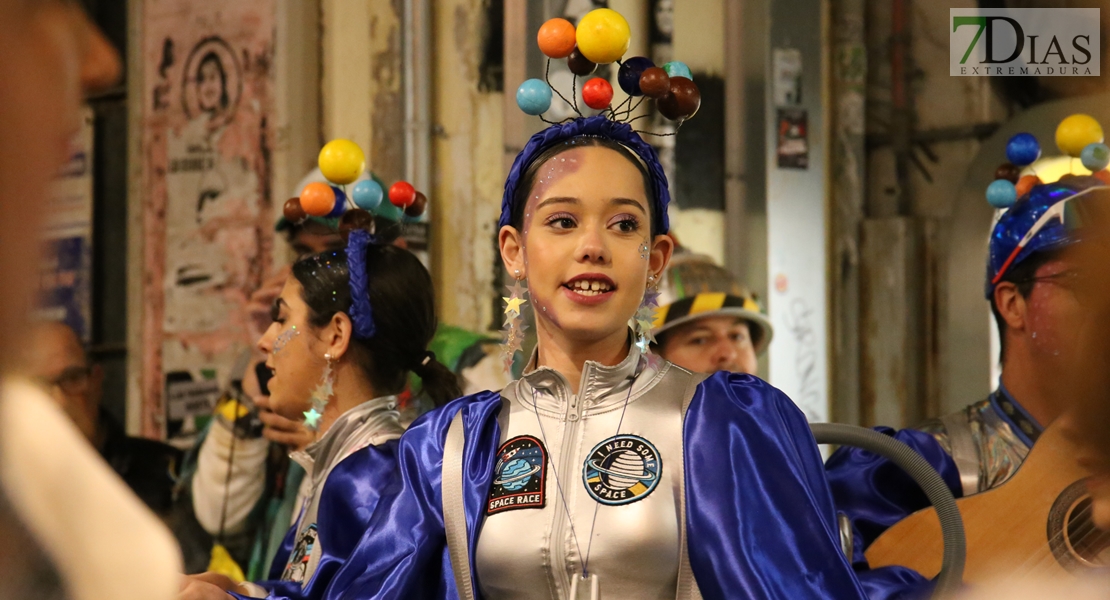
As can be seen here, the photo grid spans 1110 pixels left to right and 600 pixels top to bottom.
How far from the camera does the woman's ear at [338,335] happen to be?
261cm

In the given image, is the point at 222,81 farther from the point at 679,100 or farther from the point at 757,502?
the point at 757,502

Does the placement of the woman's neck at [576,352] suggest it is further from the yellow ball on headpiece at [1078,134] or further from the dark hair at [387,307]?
the yellow ball on headpiece at [1078,134]

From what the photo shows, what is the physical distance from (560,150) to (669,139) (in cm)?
216

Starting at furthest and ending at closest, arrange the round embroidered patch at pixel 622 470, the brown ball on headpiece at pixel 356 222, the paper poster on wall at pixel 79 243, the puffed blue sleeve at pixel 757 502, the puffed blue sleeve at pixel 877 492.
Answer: the paper poster on wall at pixel 79 243, the brown ball on headpiece at pixel 356 222, the puffed blue sleeve at pixel 877 492, the round embroidered patch at pixel 622 470, the puffed blue sleeve at pixel 757 502

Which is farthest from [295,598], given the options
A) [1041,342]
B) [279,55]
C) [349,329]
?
[279,55]

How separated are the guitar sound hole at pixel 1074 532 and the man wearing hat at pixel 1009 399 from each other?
207 mm

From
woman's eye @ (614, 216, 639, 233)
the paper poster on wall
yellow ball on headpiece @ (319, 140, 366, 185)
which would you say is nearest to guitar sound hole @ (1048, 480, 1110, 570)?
woman's eye @ (614, 216, 639, 233)

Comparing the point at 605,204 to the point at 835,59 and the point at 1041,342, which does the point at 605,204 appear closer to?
the point at 1041,342

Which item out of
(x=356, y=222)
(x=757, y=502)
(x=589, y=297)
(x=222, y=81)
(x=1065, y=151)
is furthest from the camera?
(x=222, y=81)

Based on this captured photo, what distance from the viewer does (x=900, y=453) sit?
205cm

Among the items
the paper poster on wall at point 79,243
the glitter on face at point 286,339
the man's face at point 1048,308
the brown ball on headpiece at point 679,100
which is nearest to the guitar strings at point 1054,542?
the man's face at point 1048,308

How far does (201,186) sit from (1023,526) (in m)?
3.71

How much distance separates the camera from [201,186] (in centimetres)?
502

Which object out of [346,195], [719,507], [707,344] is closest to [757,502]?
[719,507]
